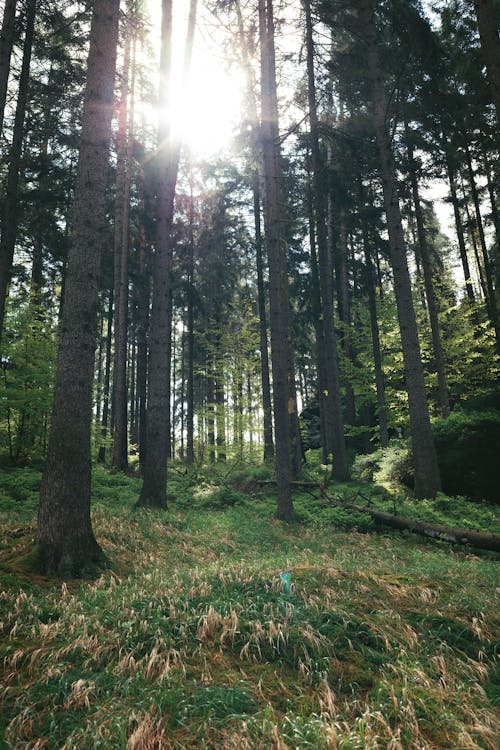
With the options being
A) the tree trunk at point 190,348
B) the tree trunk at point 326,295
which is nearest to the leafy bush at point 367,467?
the tree trunk at point 326,295

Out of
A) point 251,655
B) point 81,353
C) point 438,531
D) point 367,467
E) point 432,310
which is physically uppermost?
point 432,310

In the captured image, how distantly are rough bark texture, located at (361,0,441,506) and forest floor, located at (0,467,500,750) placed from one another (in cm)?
480

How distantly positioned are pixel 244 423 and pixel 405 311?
12.9 m

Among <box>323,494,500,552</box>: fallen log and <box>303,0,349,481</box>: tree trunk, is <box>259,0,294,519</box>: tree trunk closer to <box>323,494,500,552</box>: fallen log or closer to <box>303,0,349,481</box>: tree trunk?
<box>323,494,500,552</box>: fallen log

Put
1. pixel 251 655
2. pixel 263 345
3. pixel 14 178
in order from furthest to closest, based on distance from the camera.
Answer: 1. pixel 263 345
2. pixel 14 178
3. pixel 251 655

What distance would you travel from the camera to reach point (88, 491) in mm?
5898

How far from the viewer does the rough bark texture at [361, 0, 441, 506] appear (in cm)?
1116

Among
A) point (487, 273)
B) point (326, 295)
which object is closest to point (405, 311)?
point (326, 295)

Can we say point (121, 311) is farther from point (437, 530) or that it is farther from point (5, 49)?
point (437, 530)

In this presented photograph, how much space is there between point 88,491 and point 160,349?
5.64m

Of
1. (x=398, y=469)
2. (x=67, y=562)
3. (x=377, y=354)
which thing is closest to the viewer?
(x=67, y=562)

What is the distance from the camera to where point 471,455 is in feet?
38.5

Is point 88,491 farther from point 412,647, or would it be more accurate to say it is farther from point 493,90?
point 493,90

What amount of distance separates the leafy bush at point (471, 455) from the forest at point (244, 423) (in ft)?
0.19
